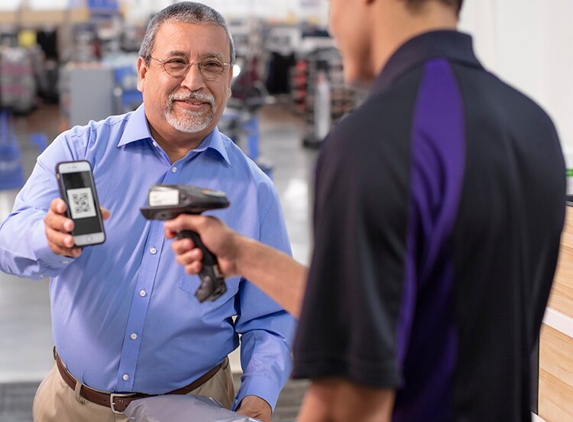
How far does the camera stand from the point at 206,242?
1.32 meters

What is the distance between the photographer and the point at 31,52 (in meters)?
19.6

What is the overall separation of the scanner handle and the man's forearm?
2.1 inches

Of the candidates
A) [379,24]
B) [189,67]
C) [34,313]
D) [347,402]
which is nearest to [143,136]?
[189,67]

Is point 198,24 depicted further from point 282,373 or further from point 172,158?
point 282,373

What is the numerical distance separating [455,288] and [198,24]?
151 cm

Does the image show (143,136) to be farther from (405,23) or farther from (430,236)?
(430,236)

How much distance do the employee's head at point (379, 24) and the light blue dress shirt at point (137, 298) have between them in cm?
111

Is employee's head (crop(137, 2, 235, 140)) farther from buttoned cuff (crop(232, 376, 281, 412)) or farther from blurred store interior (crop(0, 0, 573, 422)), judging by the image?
blurred store interior (crop(0, 0, 573, 422))

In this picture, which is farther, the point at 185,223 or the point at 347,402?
the point at 185,223

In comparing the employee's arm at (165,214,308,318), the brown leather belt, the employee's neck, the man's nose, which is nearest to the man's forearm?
the employee's arm at (165,214,308,318)

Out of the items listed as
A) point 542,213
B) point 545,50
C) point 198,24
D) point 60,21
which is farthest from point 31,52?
point 542,213

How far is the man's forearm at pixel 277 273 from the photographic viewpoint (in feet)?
4.28

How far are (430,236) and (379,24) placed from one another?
30 centimetres

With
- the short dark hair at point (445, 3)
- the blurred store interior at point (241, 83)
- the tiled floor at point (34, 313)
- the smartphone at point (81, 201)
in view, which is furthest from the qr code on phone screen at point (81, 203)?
the tiled floor at point (34, 313)
